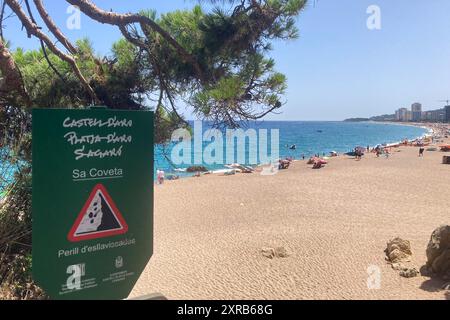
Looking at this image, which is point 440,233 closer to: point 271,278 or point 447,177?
point 271,278

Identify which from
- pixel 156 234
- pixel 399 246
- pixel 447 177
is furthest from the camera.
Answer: pixel 447 177

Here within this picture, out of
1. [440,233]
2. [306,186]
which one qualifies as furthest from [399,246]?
[306,186]

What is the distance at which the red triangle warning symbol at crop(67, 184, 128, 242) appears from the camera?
235 cm

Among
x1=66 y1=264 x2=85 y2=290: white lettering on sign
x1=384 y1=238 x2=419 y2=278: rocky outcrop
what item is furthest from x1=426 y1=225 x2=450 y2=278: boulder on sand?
x1=66 y1=264 x2=85 y2=290: white lettering on sign

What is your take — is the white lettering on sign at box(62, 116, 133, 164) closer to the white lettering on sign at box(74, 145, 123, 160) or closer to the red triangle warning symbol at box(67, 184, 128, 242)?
the white lettering on sign at box(74, 145, 123, 160)

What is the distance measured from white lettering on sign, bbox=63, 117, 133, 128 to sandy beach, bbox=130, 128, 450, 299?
3826mm

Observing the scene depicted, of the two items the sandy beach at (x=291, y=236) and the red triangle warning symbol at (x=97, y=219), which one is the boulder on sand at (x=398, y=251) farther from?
the red triangle warning symbol at (x=97, y=219)

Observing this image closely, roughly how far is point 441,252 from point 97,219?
618cm

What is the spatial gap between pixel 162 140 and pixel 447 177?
1863 cm

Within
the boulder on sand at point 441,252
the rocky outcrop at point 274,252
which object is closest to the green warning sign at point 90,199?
the rocky outcrop at point 274,252

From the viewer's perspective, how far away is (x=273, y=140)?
14.7ft

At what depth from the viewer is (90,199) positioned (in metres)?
2.38

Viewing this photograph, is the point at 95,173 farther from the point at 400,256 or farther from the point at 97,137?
the point at 400,256

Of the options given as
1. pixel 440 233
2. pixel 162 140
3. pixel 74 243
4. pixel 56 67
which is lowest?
pixel 440 233
